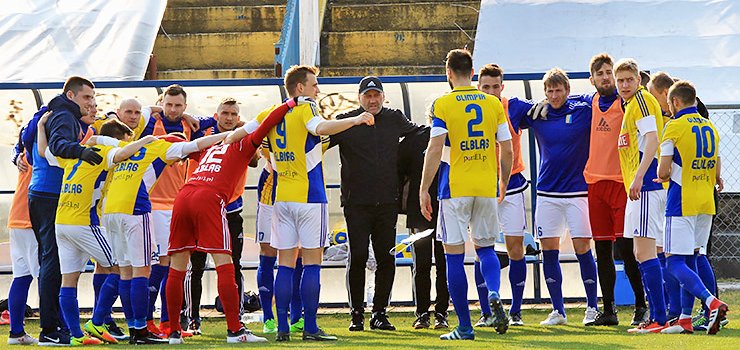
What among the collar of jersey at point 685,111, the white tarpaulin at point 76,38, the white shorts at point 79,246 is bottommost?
the white shorts at point 79,246

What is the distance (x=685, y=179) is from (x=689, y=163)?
12 centimetres

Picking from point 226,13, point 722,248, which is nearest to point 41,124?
point 722,248

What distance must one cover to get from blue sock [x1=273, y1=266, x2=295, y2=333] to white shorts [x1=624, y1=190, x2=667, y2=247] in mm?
2525

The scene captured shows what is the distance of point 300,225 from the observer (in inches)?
380

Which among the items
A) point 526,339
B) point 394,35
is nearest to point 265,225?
point 526,339

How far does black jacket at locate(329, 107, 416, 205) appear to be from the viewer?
1068cm

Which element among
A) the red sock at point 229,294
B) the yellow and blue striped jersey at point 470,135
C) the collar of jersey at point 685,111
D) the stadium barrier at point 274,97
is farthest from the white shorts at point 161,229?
the collar of jersey at point 685,111

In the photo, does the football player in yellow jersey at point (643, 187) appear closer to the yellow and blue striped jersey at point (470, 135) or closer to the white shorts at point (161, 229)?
the yellow and blue striped jersey at point (470, 135)

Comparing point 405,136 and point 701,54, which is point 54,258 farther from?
point 701,54

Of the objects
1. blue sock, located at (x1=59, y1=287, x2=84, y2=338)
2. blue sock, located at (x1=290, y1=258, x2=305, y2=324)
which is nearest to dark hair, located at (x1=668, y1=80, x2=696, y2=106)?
blue sock, located at (x1=290, y1=258, x2=305, y2=324)

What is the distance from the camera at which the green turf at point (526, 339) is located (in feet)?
28.8

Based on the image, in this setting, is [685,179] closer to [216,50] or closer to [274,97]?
[274,97]

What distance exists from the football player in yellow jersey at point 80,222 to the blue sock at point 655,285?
3.77m

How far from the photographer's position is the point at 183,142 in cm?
970
